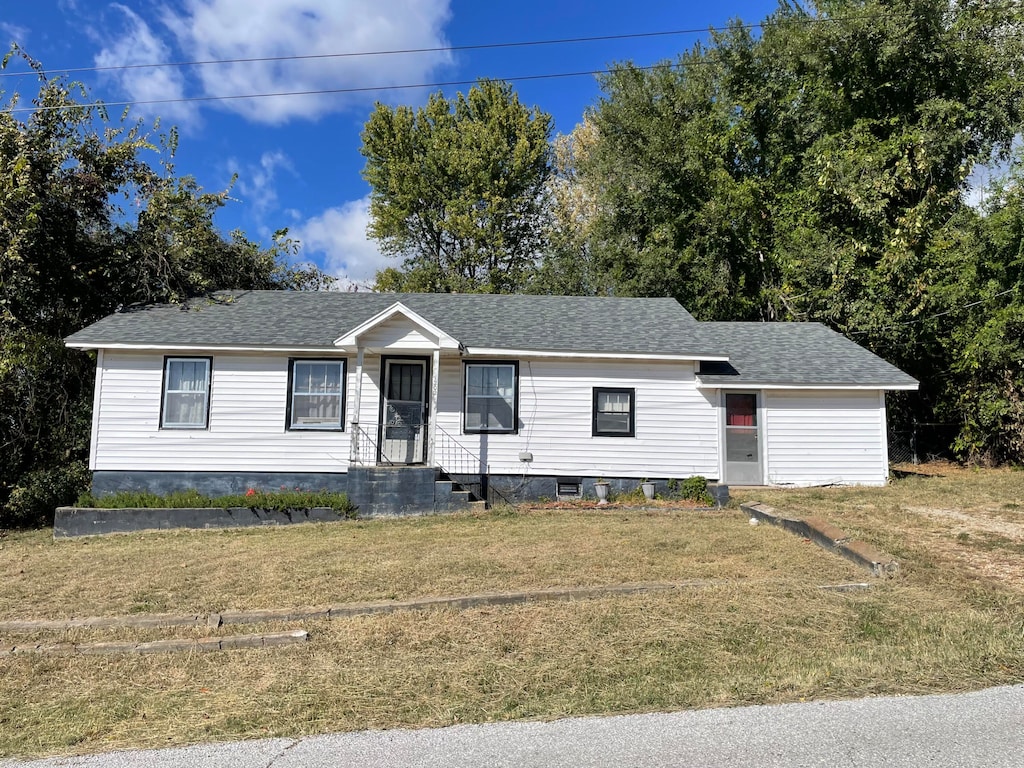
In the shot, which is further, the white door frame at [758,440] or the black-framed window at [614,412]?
the white door frame at [758,440]

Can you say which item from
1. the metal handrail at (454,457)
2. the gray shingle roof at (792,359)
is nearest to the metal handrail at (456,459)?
the metal handrail at (454,457)

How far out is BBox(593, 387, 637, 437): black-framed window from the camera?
1401cm

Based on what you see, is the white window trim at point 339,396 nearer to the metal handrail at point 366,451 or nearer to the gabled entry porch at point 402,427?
the gabled entry porch at point 402,427

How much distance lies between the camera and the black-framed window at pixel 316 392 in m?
13.8

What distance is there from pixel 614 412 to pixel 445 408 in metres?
3.47

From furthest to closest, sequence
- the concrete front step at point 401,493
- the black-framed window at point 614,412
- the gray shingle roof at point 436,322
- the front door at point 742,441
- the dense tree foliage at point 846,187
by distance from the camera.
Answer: the dense tree foliage at point 846,187, the front door at point 742,441, the black-framed window at point 614,412, the gray shingle roof at point 436,322, the concrete front step at point 401,493

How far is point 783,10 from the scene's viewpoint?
26.3 metres

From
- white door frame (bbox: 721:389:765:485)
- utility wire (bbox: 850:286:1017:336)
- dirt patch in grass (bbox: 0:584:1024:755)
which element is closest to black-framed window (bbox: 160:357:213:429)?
dirt patch in grass (bbox: 0:584:1024:755)

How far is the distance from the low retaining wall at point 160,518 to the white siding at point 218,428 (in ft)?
4.64

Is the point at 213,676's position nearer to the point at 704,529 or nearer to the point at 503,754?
the point at 503,754

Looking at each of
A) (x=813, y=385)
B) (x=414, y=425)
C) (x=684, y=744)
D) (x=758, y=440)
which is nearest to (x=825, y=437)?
(x=813, y=385)

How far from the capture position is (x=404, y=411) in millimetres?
14086

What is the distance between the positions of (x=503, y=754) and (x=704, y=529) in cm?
717

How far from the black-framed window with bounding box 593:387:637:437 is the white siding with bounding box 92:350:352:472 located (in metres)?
5.15
